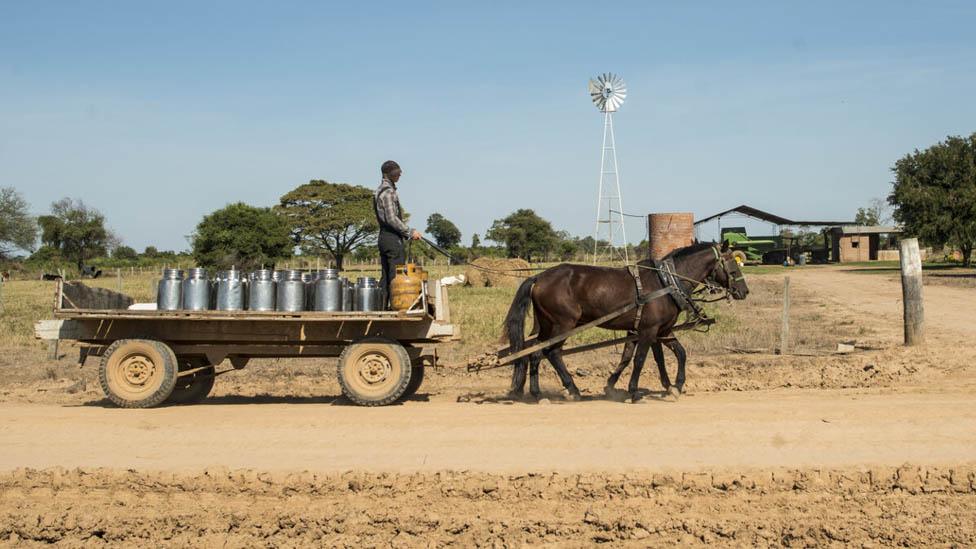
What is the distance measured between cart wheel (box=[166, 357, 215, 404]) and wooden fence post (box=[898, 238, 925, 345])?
35.6ft

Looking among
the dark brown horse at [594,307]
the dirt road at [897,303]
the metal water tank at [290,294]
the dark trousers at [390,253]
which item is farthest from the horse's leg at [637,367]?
the dirt road at [897,303]

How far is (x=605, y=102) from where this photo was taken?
36.3 metres

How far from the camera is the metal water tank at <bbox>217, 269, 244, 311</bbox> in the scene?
934 cm

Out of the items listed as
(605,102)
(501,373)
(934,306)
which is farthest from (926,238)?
(501,373)

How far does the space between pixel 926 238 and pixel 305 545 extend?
139 ft

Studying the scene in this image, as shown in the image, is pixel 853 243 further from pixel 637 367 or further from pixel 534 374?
pixel 534 374

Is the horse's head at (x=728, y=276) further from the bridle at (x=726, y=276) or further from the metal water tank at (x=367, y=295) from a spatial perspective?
the metal water tank at (x=367, y=295)

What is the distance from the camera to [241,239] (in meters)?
40.8

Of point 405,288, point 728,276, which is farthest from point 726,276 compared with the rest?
point 405,288

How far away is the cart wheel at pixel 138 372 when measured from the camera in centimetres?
925

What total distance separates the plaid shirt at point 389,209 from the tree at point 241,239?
1190 inches

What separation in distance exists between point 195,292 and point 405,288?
2.39m

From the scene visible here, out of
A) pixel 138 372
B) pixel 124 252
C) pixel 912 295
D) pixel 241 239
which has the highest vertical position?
pixel 124 252

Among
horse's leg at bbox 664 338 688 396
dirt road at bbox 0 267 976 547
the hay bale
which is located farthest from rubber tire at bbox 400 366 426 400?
the hay bale
